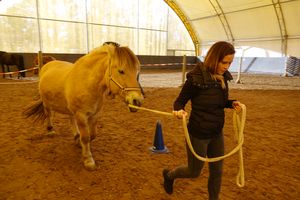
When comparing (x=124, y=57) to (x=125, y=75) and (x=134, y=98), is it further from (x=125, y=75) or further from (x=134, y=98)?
(x=134, y=98)

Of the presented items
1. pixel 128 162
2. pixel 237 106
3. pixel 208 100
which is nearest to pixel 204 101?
pixel 208 100

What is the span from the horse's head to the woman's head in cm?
72

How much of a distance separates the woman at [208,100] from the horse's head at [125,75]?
1.64 ft

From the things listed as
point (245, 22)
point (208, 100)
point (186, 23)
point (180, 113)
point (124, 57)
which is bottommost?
point (180, 113)

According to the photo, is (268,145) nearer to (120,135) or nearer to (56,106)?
(120,135)

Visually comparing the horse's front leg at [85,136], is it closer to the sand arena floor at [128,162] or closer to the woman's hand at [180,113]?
the sand arena floor at [128,162]

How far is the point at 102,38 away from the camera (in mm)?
17984

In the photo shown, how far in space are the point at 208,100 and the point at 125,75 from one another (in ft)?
2.81

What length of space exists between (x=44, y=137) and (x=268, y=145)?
136 inches

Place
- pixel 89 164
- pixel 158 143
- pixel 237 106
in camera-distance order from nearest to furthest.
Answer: pixel 237 106 → pixel 89 164 → pixel 158 143

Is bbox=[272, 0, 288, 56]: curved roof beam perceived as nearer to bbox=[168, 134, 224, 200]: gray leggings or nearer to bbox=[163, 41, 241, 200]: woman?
bbox=[163, 41, 241, 200]: woman

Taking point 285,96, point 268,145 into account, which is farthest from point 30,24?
point 268,145

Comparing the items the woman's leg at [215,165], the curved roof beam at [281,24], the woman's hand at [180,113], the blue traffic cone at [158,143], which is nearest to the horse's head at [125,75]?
the woman's hand at [180,113]

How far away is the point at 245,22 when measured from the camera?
18641 mm
